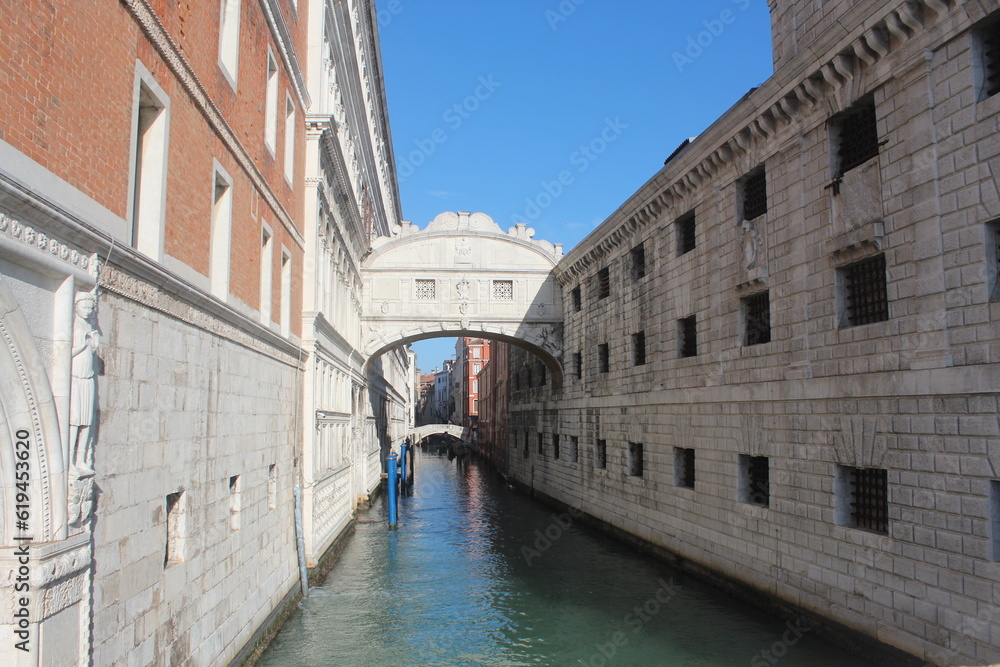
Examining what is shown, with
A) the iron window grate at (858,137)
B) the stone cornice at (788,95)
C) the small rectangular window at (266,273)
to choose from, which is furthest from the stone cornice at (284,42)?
the iron window grate at (858,137)

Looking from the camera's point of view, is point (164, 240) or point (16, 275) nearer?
point (16, 275)

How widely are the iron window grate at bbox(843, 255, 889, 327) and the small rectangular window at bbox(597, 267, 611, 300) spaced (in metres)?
10.1

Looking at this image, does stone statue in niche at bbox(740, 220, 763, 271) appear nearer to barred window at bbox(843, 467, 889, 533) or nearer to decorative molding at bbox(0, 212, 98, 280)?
barred window at bbox(843, 467, 889, 533)

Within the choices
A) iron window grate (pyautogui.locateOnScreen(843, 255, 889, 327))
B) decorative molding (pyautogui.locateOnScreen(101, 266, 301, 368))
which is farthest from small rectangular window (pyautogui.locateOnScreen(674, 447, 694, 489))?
decorative molding (pyautogui.locateOnScreen(101, 266, 301, 368))

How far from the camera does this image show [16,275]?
390 centimetres

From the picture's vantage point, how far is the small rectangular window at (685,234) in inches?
574

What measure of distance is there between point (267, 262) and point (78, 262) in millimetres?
6035

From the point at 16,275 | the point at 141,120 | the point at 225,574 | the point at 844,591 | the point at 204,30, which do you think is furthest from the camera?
the point at 844,591

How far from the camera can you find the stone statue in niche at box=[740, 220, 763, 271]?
1168 cm

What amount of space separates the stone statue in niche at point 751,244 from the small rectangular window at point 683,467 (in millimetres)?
4023

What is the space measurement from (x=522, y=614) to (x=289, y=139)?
826cm

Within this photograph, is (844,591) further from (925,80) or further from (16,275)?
(16,275)

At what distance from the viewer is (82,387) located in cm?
444

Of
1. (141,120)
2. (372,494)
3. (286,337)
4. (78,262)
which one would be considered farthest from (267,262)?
(372,494)
